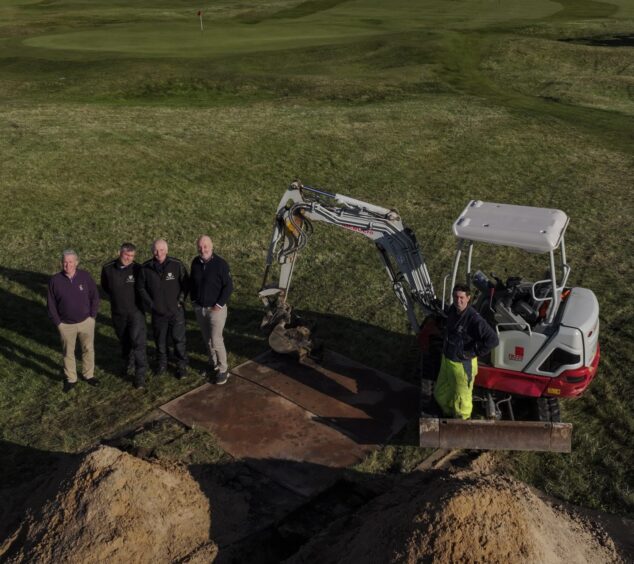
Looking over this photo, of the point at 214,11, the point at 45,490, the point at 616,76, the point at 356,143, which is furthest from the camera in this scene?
the point at 214,11

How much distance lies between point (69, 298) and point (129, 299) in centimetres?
83

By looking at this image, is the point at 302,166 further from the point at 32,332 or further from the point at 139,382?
the point at 139,382

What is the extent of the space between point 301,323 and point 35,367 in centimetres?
421

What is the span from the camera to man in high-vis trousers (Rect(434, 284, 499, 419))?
8.05 m

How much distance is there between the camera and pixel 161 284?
32.0 feet

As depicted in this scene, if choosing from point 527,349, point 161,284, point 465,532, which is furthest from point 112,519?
point 527,349

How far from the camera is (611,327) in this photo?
12000mm

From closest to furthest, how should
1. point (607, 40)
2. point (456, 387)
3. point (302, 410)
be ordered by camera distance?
point (456, 387) < point (302, 410) < point (607, 40)

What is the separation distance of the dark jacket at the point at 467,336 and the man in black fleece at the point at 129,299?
4497 millimetres

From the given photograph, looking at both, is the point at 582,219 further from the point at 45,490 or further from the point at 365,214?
the point at 45,490

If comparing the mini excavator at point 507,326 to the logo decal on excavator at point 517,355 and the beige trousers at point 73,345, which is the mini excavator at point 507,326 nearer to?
the logo decal on excavator at point 517,355

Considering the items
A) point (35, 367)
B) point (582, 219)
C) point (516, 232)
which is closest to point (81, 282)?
point (35, 367)

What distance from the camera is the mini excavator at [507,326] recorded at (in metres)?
8.26

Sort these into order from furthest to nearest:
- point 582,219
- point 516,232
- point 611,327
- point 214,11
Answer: point 214,11 → point 582,219 → point 611,327 → point 516,232
